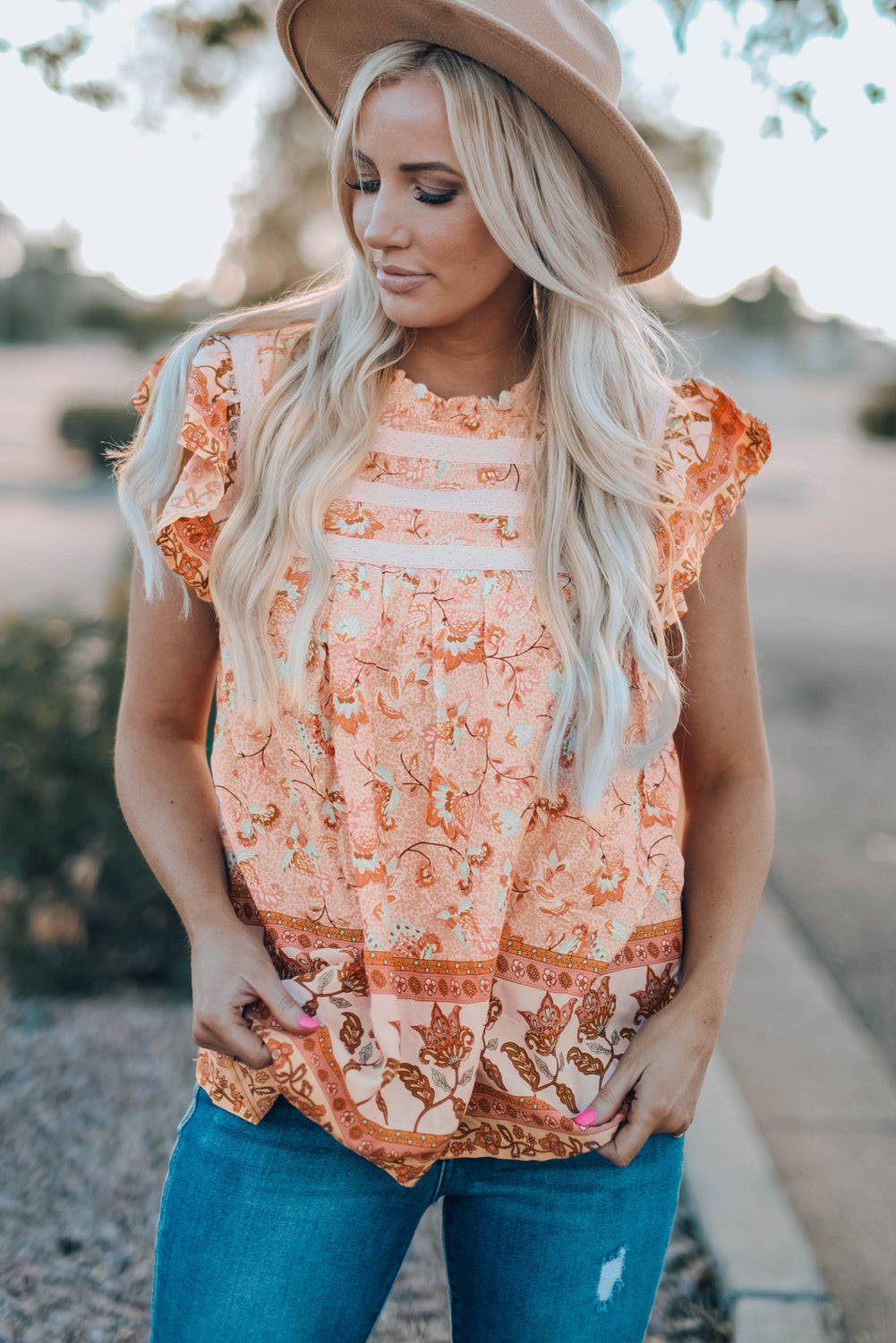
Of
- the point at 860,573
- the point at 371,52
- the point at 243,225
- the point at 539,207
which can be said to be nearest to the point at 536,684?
the point at 539,207

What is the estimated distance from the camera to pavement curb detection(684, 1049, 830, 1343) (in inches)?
113

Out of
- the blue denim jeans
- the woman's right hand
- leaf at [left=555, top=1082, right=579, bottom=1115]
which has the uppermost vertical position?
the woman's right hand

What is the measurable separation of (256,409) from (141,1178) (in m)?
2.43

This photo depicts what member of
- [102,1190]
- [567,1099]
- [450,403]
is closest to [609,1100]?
[567,1099]

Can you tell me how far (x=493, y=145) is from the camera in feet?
5.72

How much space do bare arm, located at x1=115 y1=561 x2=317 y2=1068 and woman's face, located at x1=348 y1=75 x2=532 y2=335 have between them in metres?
0.55

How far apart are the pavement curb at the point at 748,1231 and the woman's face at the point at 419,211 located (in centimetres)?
227

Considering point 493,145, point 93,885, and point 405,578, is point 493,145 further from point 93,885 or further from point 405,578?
point 93,885

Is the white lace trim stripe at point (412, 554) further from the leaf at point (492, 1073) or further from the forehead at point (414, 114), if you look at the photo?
the leaf at point (492, 1073)

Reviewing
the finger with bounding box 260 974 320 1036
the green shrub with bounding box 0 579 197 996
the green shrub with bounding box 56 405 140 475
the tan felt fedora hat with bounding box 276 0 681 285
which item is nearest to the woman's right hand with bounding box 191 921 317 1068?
the finger with bounding box 260 974 320 1036

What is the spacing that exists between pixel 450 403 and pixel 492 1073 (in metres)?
0.94

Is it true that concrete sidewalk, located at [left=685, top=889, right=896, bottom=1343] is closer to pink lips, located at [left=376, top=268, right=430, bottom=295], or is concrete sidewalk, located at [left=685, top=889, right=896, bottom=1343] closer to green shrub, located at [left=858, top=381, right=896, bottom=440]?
pink lips, located at [left=376, top=268, right=430, bottom=295]

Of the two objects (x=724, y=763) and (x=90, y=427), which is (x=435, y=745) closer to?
(x=724, y=763)

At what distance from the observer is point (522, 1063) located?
A: 5.60 feet
